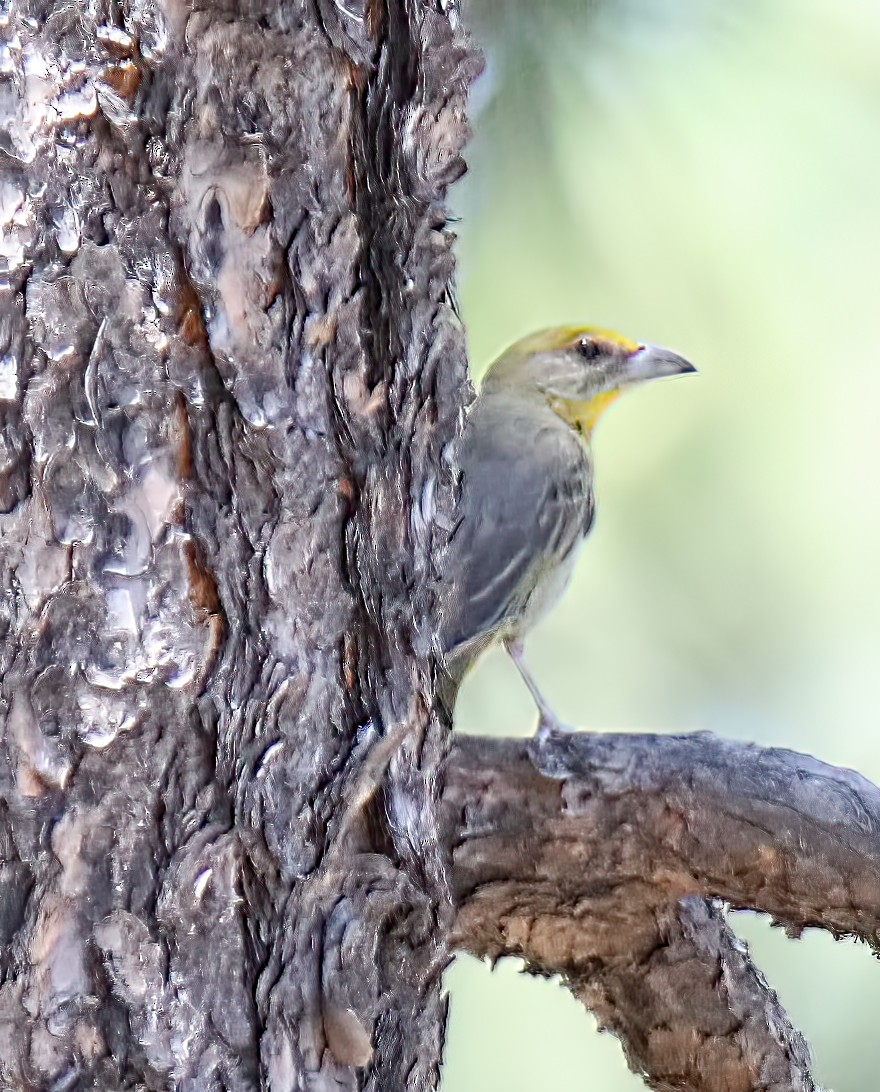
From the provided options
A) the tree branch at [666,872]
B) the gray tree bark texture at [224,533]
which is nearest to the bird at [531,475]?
the tree branch at [666,872]

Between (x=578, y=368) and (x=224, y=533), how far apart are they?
25.4 inches

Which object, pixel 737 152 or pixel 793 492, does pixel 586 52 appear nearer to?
pixel 737 152

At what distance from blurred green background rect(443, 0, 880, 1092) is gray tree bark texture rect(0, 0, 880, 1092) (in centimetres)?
38

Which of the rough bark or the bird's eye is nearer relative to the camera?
the rough bark

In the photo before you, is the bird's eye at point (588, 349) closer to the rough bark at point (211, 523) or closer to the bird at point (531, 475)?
the bird at point (531, 475)

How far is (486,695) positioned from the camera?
0.96 meters

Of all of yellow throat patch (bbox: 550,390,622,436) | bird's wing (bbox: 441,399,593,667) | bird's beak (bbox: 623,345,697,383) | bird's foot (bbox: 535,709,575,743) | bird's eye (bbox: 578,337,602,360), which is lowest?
bird's foot (bbox: 535,709,575,743)

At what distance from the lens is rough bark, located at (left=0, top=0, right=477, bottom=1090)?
1.03 ft

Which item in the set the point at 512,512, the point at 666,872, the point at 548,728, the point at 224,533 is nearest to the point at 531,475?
the point at 512,512

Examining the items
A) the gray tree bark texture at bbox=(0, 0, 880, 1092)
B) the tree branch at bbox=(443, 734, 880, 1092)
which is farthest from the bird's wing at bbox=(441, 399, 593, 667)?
the gray tree bark texture at bbox=(0, 0, 880, 1092)

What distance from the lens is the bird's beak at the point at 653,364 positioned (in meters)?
0.86

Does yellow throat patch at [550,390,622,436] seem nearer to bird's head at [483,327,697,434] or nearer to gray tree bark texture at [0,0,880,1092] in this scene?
bird's head at [483,327,697,434]

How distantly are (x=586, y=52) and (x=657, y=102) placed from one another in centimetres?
7

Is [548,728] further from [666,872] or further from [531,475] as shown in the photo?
[531,475]
